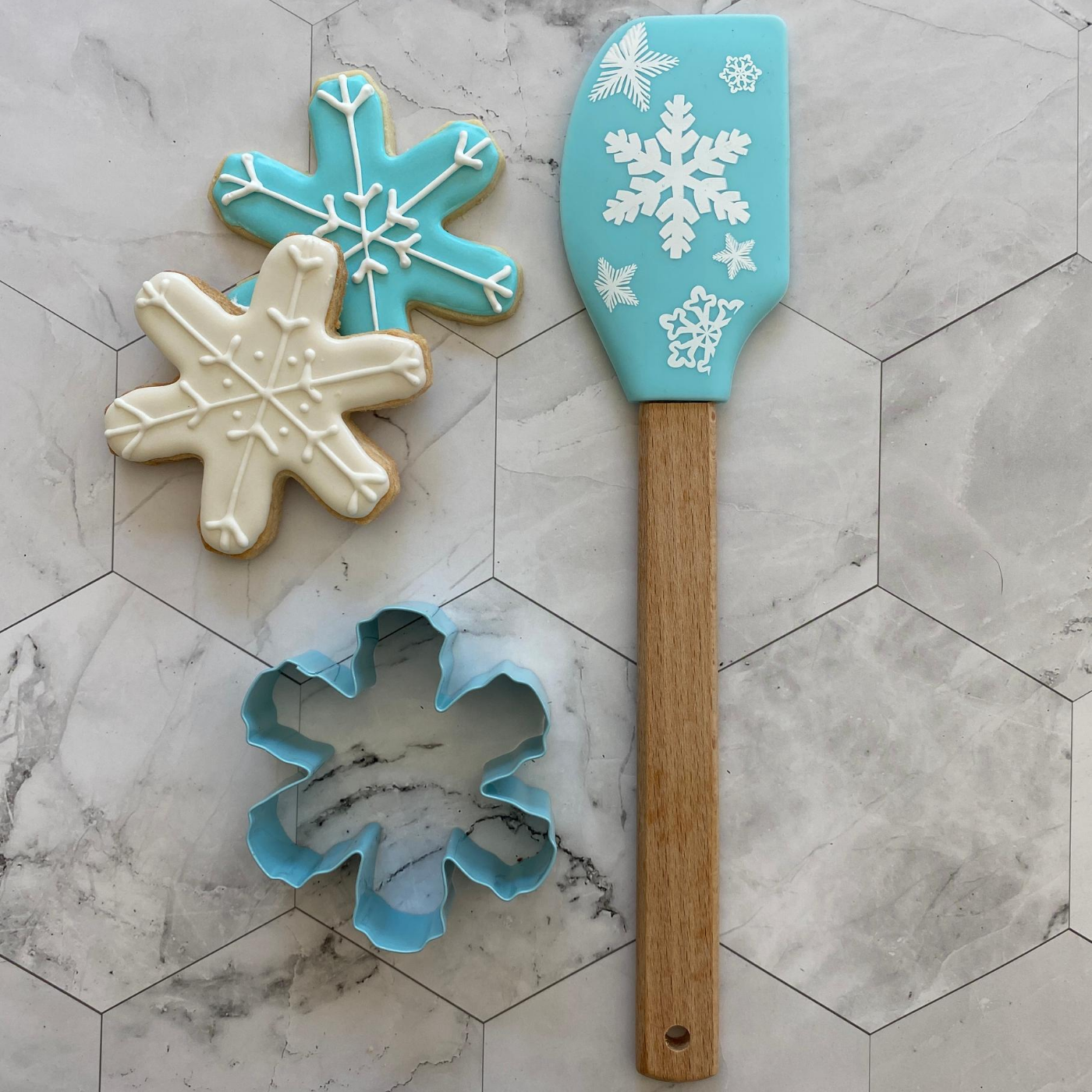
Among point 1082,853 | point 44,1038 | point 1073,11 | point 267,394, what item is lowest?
point 44,1038

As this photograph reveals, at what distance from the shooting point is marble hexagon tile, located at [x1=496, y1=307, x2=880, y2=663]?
0.86m

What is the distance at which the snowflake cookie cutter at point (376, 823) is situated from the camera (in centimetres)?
80

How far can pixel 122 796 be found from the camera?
2.92 feet

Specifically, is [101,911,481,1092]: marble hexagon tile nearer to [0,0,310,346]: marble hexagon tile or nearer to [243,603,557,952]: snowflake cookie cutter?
[243,603,557,952]: snowflake cookie cutter

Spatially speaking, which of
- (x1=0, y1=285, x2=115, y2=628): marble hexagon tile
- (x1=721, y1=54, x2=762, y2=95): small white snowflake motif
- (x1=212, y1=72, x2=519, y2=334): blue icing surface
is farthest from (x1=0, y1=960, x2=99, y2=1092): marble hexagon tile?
(x1=721, y1=54, x2=762, y2=95): small white snowflake motif

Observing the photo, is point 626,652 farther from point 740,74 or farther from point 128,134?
point 128,134

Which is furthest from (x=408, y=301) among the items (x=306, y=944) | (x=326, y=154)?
(x=306, y=944)

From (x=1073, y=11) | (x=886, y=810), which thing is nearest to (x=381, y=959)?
(x=886, y=810)

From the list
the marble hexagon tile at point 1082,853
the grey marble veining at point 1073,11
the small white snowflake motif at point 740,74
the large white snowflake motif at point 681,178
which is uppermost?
the grey marble veining at point 1073,11

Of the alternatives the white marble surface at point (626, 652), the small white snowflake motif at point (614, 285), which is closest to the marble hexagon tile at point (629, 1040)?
the white marble surface at point (626, 652)

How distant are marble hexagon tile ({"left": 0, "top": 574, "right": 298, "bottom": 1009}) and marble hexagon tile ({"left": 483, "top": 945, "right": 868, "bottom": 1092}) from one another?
27 cm

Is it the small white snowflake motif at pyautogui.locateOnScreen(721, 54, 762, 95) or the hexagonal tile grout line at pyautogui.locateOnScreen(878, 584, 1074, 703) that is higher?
the small white snowflake motif at pyautogui.locateOnScreen(721, 54, 762, 95)

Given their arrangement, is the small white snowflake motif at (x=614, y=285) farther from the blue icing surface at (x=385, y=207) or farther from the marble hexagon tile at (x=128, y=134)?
the marble hexagon tile at (x=128, y=134)

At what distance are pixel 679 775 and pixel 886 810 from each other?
206 mm
